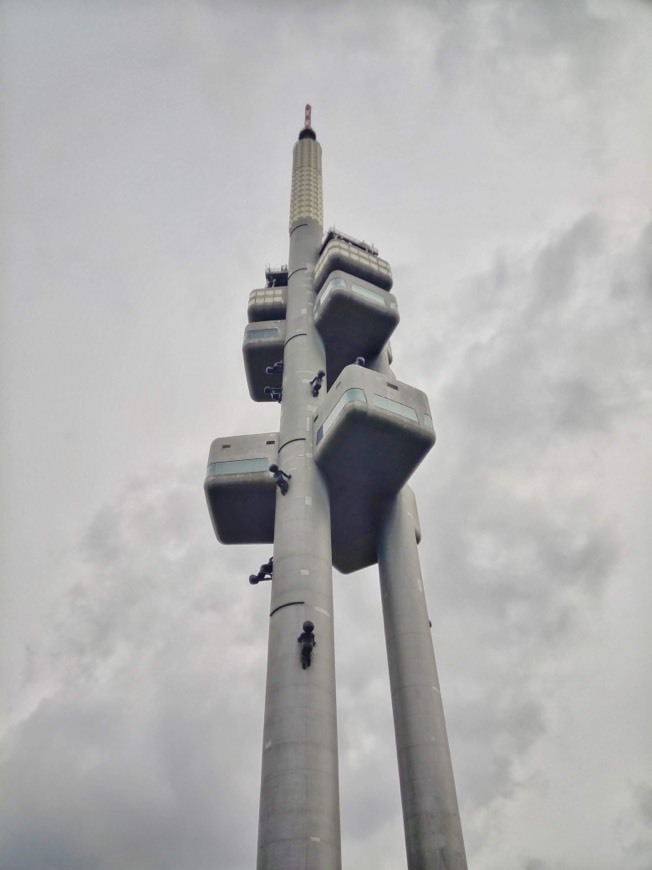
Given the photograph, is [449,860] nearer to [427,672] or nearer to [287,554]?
[427,672]

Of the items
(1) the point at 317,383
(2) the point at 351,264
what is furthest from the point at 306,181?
(1) the point at 317,383

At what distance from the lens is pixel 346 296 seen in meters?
44.0

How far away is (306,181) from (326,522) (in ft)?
136

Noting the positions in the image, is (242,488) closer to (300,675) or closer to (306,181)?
(300,675)

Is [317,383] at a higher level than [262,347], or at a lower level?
lower

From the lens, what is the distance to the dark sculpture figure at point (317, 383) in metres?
41.6

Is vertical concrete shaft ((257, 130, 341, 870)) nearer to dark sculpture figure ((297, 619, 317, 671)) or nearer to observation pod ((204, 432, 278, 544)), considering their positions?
dark sculpture figure ((297, 619, 317, 671))

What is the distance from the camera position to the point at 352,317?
45.3 m

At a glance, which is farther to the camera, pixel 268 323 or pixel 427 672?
pixel 268 323

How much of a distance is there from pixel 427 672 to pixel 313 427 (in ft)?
52.3

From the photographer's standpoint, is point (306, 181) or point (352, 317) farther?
point (306, 181)

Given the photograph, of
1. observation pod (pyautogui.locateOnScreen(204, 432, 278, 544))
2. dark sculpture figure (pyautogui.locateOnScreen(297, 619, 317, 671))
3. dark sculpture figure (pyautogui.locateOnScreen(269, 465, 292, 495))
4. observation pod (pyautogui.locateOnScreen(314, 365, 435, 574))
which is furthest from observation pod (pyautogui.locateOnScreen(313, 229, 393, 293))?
dark sculpture figure (pyautogui.locateOnScreen(297, 619, 317, 671))

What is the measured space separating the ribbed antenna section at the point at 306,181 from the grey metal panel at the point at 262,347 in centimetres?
1362

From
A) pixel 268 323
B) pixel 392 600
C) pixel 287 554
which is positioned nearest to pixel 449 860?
pixel 392 600
